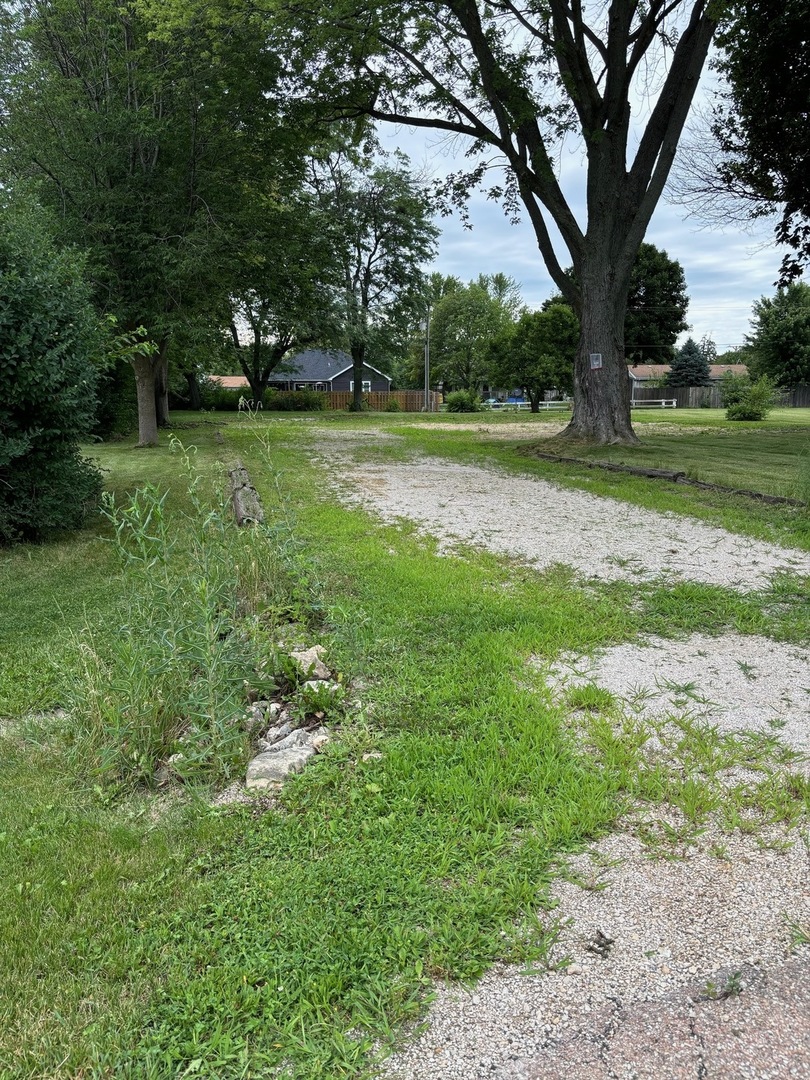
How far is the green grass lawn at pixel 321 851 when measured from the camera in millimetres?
1411

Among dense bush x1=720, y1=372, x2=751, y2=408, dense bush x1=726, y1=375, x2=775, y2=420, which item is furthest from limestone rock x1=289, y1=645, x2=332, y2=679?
dense bush x1=720, y1=372, x2=751, y2=408

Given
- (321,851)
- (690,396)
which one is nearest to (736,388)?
(690,396)

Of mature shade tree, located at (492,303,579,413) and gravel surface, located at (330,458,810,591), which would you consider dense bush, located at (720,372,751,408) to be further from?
gravel surface, located at (330,458,810,591)

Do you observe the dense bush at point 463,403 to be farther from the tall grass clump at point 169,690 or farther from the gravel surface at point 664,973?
the gravel surface at point 664,973

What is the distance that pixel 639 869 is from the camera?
185cm

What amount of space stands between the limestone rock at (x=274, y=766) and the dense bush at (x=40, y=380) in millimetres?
4185

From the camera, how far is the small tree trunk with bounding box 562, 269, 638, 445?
12.0m

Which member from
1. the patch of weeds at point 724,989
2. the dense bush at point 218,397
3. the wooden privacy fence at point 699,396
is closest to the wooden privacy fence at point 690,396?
the wooden privacy fence at point 699,396

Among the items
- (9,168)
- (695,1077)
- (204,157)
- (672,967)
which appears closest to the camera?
(695,1077)

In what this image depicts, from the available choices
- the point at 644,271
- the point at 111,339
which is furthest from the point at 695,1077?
the point at 644,271

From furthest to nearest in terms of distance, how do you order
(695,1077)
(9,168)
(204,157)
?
(204,157)
(9,168)
(695,1077)

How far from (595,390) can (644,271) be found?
3802 cm

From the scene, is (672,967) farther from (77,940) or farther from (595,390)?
(595,390)

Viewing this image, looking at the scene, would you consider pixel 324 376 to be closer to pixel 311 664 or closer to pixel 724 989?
pixel 311 664
